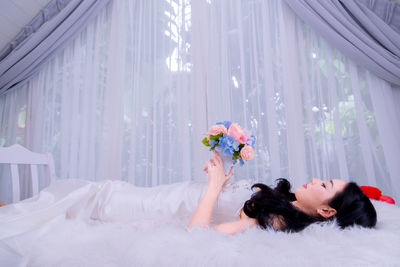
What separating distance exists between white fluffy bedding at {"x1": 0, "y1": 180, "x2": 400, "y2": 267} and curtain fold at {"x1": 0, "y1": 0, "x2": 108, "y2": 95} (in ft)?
7.86

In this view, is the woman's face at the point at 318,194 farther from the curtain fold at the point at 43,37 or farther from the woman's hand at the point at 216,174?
the curtain fold at the point at 43,37

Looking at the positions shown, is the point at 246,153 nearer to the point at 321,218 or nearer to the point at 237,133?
the point at 237,133

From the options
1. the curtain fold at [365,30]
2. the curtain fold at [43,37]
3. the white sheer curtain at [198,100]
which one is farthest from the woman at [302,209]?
the curtain fold at [43,37]

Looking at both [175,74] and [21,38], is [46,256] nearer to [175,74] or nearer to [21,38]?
[175,74]

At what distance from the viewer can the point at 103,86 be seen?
266 centimetres

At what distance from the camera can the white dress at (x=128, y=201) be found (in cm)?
114

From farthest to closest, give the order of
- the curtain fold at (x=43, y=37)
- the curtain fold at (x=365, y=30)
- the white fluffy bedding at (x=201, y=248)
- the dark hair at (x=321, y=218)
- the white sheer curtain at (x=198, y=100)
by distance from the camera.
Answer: the curtain fold at (x=43, y=37)
the white sheer curtain at (x=198, y=100)
the curtain fold at (x=365, y=30)
the dark hair at (x=321, y=218)
the white fluffy bedding at (x=201, y=248)

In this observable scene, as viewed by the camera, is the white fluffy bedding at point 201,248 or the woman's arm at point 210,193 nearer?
the white fluffy bedding at point 201,248

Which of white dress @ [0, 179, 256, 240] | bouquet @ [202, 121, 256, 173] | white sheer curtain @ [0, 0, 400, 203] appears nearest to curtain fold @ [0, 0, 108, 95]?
white sheer curtain @ [0, 0, 400, 203]

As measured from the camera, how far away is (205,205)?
105 cm

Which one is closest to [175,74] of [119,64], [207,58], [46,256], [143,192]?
[207,58]

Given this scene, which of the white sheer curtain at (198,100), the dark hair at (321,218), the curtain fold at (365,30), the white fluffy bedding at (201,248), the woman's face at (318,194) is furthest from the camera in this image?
the white sheer curtain at (198,100)

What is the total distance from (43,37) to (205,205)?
2606mm

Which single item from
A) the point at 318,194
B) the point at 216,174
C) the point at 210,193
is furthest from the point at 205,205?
the point at 318,194
